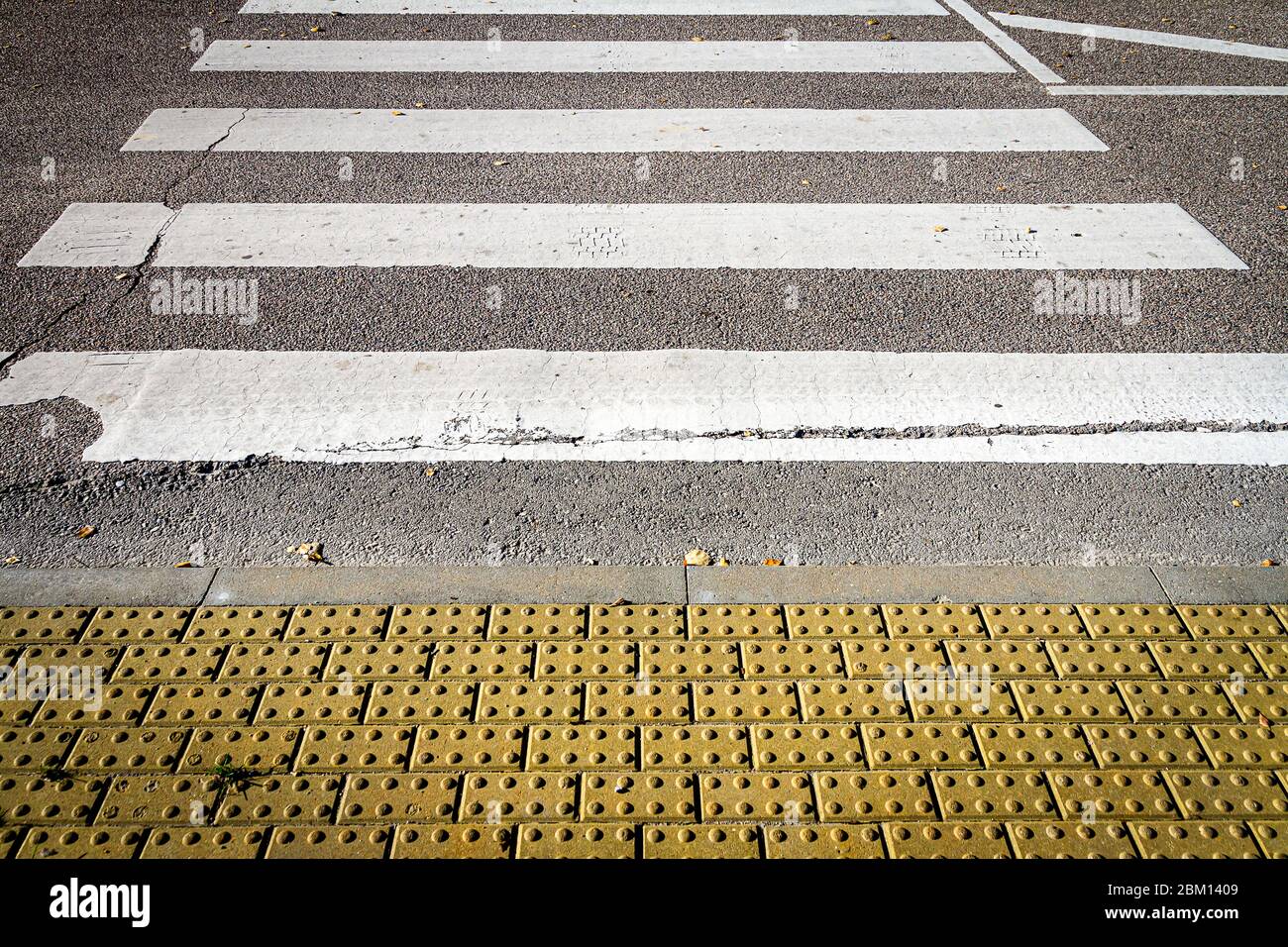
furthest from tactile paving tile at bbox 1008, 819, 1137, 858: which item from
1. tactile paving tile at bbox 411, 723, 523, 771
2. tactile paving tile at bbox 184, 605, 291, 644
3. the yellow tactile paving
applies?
tactile paving tile at bbox 184, 605, 291, 644

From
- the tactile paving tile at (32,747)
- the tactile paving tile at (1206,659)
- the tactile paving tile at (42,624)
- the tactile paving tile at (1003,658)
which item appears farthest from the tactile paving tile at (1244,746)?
the tactile paving tile at (42,624)

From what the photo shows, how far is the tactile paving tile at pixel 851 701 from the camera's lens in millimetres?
3146

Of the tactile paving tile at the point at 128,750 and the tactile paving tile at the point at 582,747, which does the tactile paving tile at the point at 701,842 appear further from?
the tactile paving tile at the point at 128,750

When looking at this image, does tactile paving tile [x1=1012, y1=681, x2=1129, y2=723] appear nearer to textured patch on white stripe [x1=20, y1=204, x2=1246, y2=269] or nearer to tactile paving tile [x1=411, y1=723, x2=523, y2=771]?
tactile paving tile [x1=411, y1=723, x2=523, y2=771]

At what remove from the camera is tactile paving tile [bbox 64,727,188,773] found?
2.97 metres

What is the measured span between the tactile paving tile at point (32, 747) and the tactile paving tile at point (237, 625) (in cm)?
47

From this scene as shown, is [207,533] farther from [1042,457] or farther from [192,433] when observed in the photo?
[1042,457]

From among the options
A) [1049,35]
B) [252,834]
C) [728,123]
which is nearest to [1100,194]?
[728,123]

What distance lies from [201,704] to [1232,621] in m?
3.31

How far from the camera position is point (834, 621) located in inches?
138

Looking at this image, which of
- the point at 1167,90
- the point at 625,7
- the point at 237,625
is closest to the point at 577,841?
the point at 237,625

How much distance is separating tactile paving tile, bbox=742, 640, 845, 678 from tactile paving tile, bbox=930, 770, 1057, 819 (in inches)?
19.0

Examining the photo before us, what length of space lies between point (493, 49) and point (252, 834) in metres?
7.00

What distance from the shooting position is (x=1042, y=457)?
167 inches
